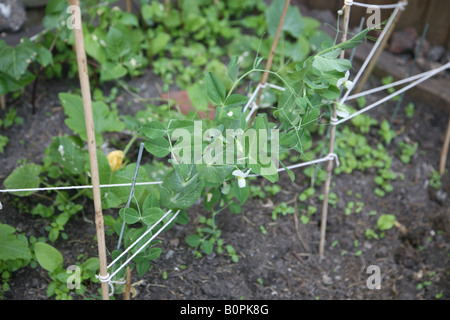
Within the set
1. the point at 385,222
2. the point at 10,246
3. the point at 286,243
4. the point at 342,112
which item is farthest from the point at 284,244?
the point at 10,246

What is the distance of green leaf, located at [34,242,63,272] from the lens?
1509mm

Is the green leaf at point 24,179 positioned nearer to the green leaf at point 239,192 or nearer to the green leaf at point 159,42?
the green leaf at point 239,192

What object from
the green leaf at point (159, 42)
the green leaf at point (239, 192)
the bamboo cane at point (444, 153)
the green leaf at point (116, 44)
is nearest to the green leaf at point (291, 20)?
the green leaf at point (159, 42)

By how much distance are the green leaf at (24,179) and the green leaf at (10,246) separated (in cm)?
20

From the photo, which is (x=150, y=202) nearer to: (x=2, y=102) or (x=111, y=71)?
(x=111, y=71)

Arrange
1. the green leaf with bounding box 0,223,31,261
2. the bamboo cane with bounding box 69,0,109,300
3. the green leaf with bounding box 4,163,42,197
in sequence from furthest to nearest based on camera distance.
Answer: the green leaf with bounding box 4,163,42,197
the green leaf with bounding box 0,223,31,261
the bamboo cane with bounding box 69,0,109,300

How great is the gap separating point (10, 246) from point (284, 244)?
1.01 meters

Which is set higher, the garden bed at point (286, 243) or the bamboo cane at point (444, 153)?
the bamboo cane at point (444, 153)

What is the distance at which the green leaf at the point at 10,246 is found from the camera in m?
1.46

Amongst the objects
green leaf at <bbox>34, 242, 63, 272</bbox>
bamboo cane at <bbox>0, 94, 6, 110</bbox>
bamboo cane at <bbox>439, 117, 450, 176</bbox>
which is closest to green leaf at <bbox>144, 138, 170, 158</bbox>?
green leaf at <bbox>34, 242, 63, 272</bbox>

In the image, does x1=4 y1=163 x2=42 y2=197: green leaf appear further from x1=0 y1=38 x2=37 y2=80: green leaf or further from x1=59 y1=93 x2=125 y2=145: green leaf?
x1=0 y1=38 x2=37 y2=80: green leaf

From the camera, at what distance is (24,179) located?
1680mm

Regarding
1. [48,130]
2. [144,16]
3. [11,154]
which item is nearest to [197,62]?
[144,16]

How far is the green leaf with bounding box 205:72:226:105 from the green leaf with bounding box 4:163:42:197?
79 cm
